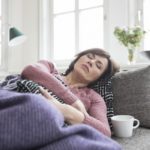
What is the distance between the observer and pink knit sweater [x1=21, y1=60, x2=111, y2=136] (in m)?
1.08

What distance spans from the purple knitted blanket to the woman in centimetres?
33

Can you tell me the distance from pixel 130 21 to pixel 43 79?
52.7 inches

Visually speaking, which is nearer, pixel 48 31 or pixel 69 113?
pixel 69 113

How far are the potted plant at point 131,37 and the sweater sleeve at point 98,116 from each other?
83cm

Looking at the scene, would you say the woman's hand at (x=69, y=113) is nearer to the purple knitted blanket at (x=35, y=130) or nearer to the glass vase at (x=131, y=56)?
the purple knitted blanket at (x=35, y=130)

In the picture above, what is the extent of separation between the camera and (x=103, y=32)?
2.54 metres

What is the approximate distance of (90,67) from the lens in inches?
52.6

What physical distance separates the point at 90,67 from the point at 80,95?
0.14 meters

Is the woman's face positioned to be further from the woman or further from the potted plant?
the potted plant

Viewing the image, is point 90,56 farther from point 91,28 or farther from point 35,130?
point 91,28

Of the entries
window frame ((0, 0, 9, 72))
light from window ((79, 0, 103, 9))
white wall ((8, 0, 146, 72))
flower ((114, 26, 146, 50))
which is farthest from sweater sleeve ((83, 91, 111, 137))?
window frame ((0, 0, 9, 72))

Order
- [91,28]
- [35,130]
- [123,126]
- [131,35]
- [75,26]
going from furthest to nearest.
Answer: [75,26], [91,28], [131,35], [123,126], [35,130]

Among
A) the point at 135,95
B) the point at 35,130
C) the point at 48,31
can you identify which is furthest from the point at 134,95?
the point at 48,31

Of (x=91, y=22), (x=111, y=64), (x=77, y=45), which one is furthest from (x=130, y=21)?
→ (x=111, y=64)
